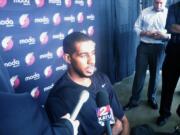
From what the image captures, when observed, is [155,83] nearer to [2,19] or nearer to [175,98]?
[175,98]

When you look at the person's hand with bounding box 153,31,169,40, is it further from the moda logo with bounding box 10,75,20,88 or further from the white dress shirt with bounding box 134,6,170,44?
the moda logo with bounding box 10,75,20,88

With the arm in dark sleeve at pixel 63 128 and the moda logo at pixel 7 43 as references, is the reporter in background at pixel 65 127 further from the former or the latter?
the moda logo at pixel 7 43

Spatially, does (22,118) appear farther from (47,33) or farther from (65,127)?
(47,33)

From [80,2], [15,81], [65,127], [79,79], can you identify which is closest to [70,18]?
[80,2]

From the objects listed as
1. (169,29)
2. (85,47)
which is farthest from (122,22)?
(85,47)

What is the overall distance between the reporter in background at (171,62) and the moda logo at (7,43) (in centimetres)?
150

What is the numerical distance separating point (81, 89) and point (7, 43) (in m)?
1.25

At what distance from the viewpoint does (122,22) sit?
441cm

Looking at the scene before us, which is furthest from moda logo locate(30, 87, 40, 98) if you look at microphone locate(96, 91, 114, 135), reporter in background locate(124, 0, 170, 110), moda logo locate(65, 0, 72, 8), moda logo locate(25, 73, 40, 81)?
microphone locate(96, 91, 114, 135)

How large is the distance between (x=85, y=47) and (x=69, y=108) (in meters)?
0.40

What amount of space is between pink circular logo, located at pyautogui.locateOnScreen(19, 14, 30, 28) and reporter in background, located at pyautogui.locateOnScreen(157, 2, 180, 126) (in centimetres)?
137

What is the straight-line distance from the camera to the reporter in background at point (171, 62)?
102 inches

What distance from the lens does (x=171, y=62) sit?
108 inches

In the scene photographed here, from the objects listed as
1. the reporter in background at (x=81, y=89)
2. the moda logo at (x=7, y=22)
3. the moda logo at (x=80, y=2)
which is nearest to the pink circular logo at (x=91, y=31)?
the moda logo at (x=80, y=2)
